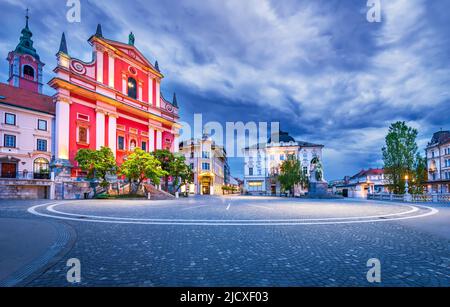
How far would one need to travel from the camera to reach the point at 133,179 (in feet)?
108

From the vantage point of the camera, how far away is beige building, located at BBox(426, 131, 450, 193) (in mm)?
53906

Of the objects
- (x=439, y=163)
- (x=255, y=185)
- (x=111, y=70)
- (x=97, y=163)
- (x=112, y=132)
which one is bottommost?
(x=255, y=185)

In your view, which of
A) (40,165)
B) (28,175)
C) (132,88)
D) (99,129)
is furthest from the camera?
(132,88)

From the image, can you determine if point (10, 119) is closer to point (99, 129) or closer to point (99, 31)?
point (99, 129)

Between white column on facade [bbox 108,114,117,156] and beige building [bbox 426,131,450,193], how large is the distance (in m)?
71.2

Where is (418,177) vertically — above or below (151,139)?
below

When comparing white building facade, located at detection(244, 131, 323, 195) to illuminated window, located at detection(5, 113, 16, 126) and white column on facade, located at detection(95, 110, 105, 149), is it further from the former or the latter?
illuminated window, located at detection(5, 113, 16, 126)

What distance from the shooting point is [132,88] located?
43.4 m

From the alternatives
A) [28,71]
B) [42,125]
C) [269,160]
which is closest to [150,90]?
[42,125]

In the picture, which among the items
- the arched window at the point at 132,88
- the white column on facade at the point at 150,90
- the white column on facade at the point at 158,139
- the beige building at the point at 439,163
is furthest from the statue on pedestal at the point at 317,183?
the beige building at the point at 439,163

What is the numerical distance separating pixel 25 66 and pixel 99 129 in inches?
1243

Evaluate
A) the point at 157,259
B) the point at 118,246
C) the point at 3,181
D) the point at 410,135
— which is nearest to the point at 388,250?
the point at 157,259
